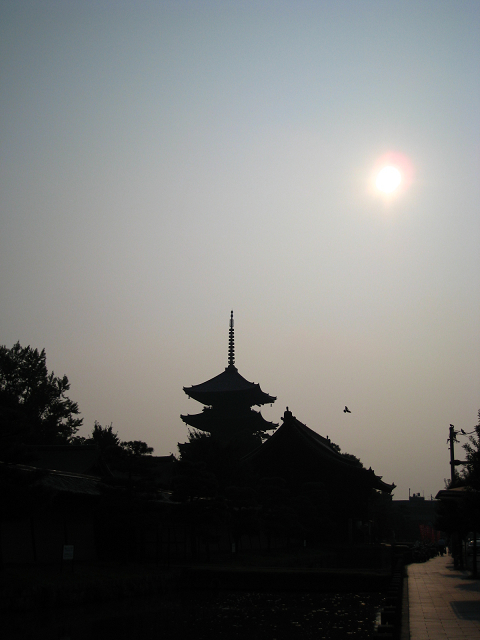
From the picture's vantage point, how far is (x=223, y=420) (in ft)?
225

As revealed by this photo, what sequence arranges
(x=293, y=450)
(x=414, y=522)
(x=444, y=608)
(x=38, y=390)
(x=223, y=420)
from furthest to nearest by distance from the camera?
(x=414, y=522) < (x=223, y=420) < (x=38, y=390) < (x=293, y=450) < (x=444, y=608)

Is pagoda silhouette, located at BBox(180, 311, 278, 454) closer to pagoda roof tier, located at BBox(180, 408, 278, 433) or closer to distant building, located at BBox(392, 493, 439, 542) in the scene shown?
pagoda roof tier, located at BBox(180, 408, 278, 433)

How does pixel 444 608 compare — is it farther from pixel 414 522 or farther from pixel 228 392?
pixel 414 522

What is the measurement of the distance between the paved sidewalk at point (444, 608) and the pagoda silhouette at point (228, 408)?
43.5 meters

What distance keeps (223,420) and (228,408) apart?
4.82ft

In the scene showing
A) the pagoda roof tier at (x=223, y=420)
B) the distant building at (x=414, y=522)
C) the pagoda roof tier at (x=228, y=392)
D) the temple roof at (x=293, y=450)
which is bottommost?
the distant building at (x=414, y=522)

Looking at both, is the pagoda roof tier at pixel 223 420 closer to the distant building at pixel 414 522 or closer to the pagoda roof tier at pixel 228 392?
the pagoda roof tier at pixel 228 392

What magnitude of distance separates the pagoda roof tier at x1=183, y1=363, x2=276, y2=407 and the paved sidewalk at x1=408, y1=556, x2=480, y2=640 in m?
43.1

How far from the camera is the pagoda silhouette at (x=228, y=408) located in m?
67.9

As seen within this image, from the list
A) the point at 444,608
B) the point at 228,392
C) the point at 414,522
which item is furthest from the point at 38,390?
the point at 414,522

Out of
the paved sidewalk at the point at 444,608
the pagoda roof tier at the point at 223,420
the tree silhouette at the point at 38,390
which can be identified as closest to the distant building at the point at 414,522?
the pagoda roof tier at the point at 223,420

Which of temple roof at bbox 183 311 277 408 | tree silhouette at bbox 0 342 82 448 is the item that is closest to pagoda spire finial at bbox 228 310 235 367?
temple roof at bbox 183 311 277 408

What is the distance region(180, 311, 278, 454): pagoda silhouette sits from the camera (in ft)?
223

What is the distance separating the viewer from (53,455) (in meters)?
36.1
